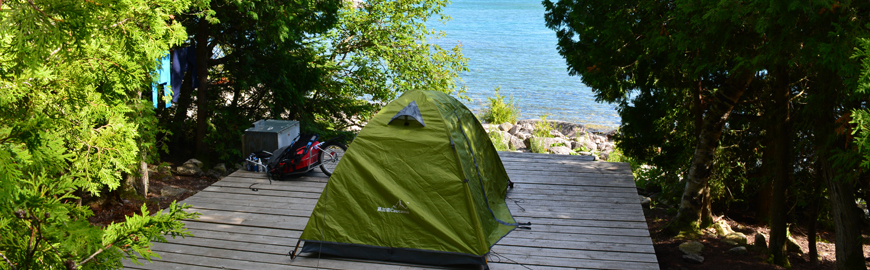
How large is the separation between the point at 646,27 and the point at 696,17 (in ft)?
4.24

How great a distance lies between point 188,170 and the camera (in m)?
7.87

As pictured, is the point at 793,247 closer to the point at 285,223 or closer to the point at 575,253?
the point at 575,253

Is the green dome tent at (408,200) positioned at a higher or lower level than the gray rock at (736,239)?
higher

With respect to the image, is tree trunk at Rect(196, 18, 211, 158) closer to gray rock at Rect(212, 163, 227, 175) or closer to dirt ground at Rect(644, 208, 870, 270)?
gray rock at Rect(212, 163, 227, 175)

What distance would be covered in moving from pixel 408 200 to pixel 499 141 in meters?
6.42

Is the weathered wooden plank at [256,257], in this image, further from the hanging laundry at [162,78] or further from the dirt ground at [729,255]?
the dirt ground at [729,255]

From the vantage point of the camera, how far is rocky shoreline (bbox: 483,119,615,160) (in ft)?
36.6

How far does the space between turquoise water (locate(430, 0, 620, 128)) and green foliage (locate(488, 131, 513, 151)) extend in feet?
13.3

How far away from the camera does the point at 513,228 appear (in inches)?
210

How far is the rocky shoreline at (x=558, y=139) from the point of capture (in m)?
11.1

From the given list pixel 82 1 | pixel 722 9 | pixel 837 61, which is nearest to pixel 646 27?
pixel 722 9

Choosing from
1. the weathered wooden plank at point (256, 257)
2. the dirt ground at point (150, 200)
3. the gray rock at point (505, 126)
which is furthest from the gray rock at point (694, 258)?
the gray rock at point (505, 126)

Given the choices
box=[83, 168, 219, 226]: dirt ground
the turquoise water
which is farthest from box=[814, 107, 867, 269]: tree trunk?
the turquoise water

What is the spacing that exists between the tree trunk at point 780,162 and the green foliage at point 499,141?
5.36 metres
